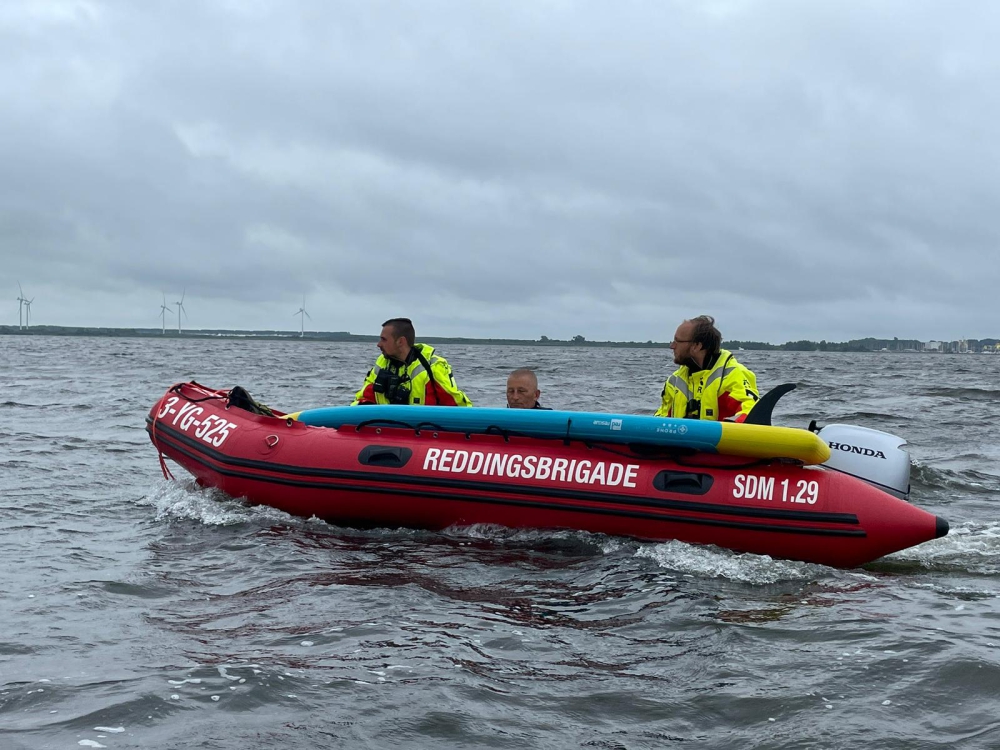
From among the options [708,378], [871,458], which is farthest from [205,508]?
[871,458]

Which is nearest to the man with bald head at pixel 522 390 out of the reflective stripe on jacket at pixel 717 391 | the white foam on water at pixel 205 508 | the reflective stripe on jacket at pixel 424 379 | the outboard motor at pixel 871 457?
the reflective stripe on jacket at pixel 424 379

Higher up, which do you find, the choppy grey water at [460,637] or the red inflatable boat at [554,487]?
the red inflatable boat at [554,487]

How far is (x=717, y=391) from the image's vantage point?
18.4 ft

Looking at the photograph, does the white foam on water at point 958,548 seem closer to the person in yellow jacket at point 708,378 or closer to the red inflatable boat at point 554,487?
the red inflatable boat at point 554,487

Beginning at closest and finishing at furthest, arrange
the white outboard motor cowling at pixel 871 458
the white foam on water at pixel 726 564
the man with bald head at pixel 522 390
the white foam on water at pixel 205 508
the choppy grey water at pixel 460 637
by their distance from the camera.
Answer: the choppy grey water at pixel 460 637
the white foam on water at pixel 726 564
the white outboard motor cowling at pixel 871 458
the white foam on water at pixel 205 508
the man with bald head at pixel 522 390

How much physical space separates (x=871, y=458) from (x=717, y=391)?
909mm

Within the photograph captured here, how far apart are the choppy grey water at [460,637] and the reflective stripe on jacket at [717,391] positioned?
3.08 ft

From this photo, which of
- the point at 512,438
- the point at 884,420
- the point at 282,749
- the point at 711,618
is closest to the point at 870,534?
the point at 711,618

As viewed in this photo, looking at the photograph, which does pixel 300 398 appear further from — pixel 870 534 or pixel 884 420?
pixel 870 534

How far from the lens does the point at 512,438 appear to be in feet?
18.5

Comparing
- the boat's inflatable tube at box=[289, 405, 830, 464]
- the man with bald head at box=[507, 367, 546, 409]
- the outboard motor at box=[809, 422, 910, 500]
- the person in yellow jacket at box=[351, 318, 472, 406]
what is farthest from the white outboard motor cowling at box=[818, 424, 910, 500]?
the person in yellow jacket at box=[351, 318, 472, 406]

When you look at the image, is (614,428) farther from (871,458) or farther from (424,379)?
(424,379)

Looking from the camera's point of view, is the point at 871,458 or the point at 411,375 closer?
the point at 871,458

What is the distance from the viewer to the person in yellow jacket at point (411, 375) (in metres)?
6.48
